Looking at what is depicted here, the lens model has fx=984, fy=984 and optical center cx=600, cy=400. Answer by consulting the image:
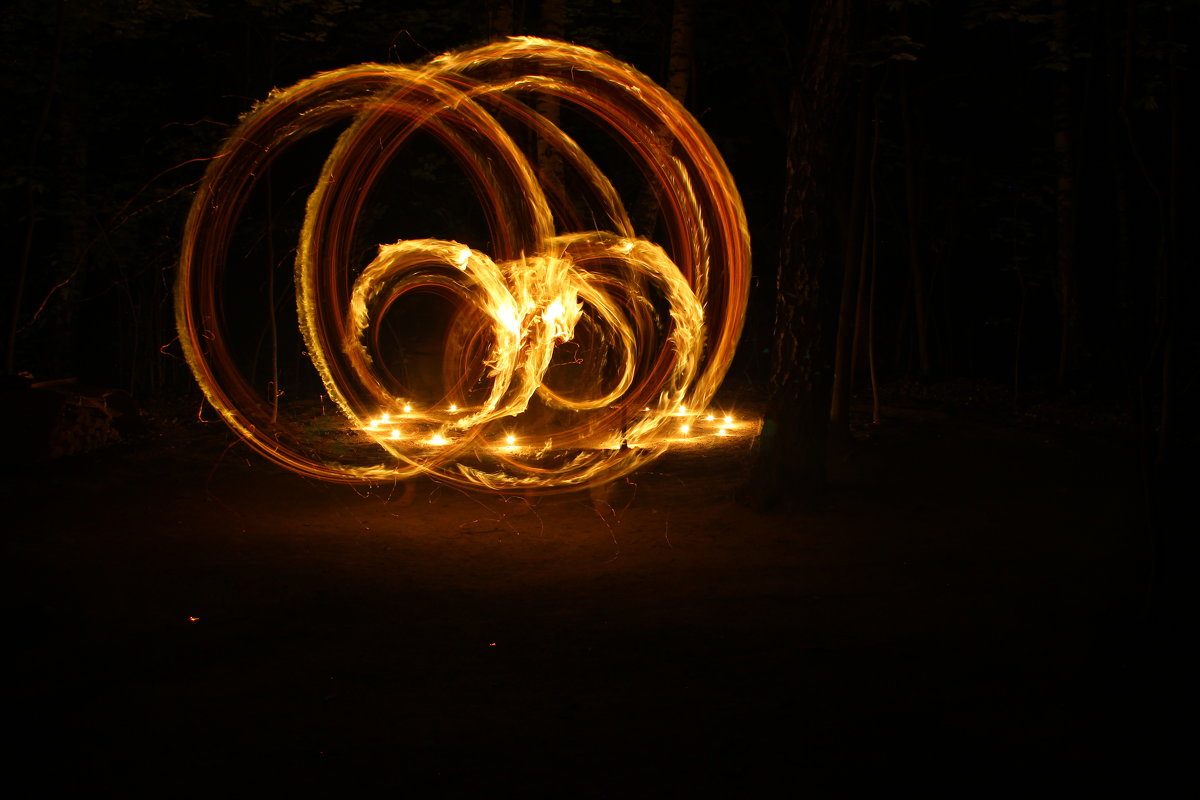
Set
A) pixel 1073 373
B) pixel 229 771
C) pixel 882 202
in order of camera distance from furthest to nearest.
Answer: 1. pixel 882 202
2. pixel 1073 373
3. pixel 229 771

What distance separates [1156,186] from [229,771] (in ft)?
16.6

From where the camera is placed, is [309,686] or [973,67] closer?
[309,686]

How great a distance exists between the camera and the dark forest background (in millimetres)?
8555

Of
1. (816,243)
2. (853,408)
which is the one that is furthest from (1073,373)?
(816,243)

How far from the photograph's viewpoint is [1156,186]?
5031 millimetres

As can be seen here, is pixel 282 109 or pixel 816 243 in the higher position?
pixel 282 109

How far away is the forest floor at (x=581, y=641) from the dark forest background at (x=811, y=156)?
139cm

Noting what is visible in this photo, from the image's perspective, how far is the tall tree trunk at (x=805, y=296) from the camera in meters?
8.27

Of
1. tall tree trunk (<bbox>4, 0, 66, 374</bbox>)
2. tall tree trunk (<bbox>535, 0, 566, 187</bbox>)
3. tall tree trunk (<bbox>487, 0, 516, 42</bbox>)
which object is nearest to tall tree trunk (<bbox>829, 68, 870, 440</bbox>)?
tall tree trunk (<bbox>535, 0, 566, 187</bbox>)

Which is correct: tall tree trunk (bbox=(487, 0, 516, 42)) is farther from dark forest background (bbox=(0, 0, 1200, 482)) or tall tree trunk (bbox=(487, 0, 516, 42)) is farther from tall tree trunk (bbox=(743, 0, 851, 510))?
tall tree trunk (bbox=(743, 0, 851, 510))

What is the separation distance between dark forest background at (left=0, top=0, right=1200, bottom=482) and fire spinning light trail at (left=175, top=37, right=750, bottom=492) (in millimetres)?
932

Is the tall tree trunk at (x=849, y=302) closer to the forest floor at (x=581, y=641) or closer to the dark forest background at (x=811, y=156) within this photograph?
the dark forest background at (x=811, y=156)

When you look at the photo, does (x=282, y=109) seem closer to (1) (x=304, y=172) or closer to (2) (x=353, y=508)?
(2) (x=353, y=508)

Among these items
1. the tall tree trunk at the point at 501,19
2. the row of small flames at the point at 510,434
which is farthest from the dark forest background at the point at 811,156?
the row of small flames at the point at 510,434
